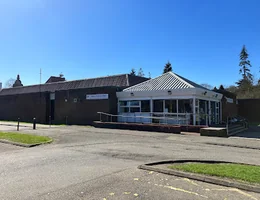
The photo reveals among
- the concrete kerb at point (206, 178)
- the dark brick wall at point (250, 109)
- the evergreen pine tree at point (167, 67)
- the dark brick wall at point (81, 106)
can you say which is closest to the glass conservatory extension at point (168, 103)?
the dark brick wall at point (81, 106)

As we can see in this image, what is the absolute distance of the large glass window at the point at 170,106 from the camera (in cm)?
2167

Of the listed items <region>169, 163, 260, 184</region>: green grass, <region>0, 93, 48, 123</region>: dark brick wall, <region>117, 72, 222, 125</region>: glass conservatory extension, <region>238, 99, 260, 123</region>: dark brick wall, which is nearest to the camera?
<region>169, 163, 260, 184</region>: green grass

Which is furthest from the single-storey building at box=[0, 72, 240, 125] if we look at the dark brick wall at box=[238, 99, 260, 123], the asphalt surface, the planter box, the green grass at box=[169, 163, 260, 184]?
the green grass at box=[169, 163, 260, 184]

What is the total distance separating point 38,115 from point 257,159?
94.1 feet

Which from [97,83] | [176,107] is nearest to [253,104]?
[176,107]

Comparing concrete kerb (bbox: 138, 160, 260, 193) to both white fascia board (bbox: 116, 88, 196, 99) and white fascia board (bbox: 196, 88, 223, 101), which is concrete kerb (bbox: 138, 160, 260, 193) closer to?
white fascia board (bbox: 116, 88, 196, 99)

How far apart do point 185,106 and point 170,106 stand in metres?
1.39

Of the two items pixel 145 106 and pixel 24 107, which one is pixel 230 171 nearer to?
pixel 145 106

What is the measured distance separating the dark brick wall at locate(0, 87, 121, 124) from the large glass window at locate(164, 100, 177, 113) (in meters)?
5.65

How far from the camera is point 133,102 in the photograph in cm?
2414

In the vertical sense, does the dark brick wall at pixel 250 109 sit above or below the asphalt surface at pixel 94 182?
above

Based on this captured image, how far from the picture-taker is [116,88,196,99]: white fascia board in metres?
20.5

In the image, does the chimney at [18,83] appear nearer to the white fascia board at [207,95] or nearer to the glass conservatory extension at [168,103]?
the glass conservatory extension at [168,103]

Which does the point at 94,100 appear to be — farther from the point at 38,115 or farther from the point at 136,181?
the point at 136,181
